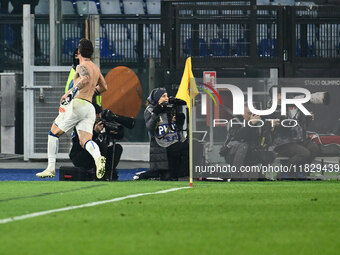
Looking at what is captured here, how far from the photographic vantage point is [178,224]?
24.3ft

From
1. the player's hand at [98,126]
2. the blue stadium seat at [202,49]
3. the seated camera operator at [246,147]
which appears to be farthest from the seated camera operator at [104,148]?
the blue stadium seat at [202,49]

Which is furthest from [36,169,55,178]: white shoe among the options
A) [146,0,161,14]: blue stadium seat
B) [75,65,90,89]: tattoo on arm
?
[146,0,161,14]: blue stadium seat

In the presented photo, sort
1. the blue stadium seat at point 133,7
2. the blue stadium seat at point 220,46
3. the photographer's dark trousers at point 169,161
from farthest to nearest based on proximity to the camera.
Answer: the blue stadium seat at point 133,7, the blue stadium seat at point 220,46, the photographer's dark trousers at point 169,161

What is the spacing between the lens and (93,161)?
1576 cm

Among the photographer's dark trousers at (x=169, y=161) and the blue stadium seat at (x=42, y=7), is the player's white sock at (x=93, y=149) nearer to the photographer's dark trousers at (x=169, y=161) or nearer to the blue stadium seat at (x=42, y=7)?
the photographer's dark trousers at (x=169, y=161)

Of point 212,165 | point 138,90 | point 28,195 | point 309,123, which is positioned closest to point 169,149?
point 212,165

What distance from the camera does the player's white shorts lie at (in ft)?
49.4

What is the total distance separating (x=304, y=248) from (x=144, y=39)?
58.0ft

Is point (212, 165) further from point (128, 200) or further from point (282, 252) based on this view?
point (282, 252)

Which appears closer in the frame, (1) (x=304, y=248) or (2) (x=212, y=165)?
(1) (x=304, y=248)

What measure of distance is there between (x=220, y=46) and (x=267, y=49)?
31.7 inches

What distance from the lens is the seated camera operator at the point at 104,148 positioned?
1566cm

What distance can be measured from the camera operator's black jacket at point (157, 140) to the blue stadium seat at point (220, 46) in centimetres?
183

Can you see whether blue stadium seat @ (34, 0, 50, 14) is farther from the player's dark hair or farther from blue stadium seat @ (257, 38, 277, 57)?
the player's dark hair
